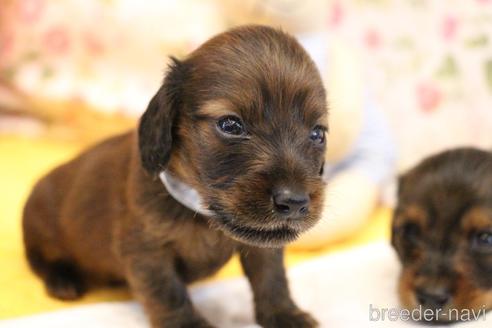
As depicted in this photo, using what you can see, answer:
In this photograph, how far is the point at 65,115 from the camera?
13.5 ft

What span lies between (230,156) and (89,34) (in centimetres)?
252

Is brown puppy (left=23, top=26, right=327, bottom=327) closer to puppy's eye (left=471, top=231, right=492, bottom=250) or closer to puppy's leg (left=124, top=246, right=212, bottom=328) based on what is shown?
puppy's leg (left=124, top=246, right=212, bottom=328)

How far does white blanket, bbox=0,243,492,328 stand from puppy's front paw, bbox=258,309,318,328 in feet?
0.23

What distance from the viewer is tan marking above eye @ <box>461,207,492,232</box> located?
223cm

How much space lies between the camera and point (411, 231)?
2.39 meters

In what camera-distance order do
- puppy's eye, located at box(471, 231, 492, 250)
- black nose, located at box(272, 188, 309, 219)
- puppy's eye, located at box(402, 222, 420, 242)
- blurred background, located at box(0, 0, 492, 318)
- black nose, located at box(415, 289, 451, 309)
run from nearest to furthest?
black nose, located at box(272, 188, 309, 219) < black nose, located at box(415, 289, 451, 309) < puppy's eye, located at box(471, 231, 492, 250) < puppy's eye, located at box(402, 222, 420, 242) < blurred background, located at box(0, 0, 492, 318)

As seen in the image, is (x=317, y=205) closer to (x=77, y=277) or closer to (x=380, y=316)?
(x=380, y=316)

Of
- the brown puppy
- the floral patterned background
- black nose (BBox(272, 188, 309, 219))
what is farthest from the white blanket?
the floral patterned background

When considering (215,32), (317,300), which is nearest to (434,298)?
(317,300)

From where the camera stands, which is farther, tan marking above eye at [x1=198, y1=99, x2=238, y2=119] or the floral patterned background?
the floral patterned background

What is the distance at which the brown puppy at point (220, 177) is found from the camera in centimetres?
175

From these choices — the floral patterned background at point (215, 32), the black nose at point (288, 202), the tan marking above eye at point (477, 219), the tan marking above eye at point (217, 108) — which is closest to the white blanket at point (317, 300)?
the tan marking above eye at point (477, 219)

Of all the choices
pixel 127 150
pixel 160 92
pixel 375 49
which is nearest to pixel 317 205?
pixel 160 92

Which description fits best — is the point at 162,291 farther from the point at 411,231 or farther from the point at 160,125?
the point at 411,231
